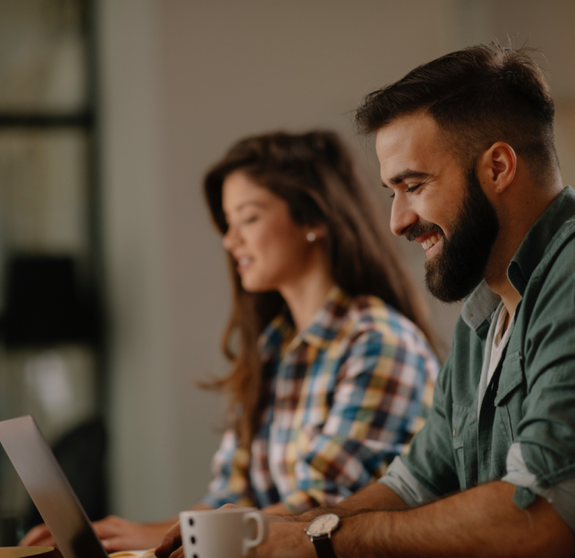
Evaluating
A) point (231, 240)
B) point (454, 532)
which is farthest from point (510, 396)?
point (231, 240)

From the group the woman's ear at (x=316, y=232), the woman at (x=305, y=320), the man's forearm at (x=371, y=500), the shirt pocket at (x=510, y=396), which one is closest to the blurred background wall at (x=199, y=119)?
the woman at (x=305, y=320)

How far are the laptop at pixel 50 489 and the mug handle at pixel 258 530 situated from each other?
198 millimetres

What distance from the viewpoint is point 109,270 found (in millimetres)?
3045

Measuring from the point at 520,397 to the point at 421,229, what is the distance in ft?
1.00

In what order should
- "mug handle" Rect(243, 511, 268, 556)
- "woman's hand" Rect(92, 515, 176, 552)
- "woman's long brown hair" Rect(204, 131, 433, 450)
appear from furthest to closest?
1. "woman's long brown hair" Rect(204, 131, 433, 450)
2. "woman's hand" Rect(92, 515, 176, 552)
3. "mug handle" Rect(243, 511, 268, 556)

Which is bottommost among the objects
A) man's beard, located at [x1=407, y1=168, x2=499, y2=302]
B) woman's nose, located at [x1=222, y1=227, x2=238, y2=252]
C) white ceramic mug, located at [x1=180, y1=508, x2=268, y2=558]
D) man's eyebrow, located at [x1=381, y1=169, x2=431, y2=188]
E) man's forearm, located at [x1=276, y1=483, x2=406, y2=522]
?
man's forearm, located at [x1=276, y1=483, x2=406, y2=522]

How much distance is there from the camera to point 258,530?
Result: 0.75 metres

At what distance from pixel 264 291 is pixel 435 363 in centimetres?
64

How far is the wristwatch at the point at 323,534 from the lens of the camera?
83 cm

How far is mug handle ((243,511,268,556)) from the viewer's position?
0.74 meters

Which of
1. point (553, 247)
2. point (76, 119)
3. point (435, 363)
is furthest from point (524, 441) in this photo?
point (76, 119)

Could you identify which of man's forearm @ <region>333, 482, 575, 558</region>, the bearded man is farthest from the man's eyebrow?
man's forearm @ <region>333, 482, 575, 558</region>

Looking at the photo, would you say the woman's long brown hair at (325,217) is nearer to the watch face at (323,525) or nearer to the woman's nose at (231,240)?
the woman's nose at (231,240)

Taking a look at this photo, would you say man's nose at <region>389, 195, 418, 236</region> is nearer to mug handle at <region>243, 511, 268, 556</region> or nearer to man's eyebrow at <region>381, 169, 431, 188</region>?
man's eyebrow at <region>381, 169, 431, 188</region>
